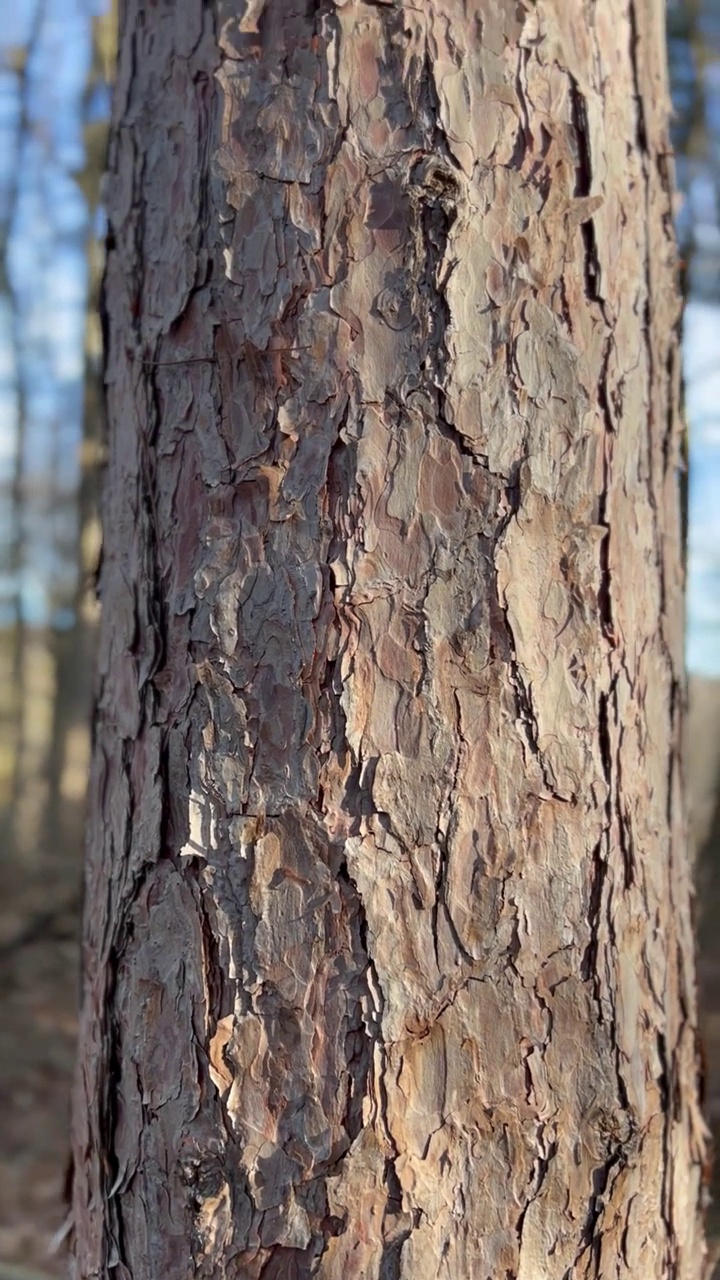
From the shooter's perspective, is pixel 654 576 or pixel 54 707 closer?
pixel 654 576

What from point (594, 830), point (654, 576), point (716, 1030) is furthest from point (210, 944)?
point (716, 1030)

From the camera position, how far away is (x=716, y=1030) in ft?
9.14

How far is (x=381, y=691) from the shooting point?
714 millimetres

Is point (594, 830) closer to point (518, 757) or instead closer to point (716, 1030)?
point (518, 757)

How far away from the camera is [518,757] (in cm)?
73

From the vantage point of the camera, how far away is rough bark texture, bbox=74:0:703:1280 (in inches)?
27.5

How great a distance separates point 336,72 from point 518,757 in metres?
0.58

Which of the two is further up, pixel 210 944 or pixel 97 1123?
pixel 210 944

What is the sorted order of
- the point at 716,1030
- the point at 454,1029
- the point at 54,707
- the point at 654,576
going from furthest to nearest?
1. the point at 54,707
2. the point at 716,1030
3. the point at 654,576
4. the point at 454,1029

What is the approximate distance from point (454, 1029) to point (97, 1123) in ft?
1.11

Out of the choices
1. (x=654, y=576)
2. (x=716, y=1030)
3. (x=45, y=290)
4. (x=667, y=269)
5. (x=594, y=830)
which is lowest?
(x=716, y=1030)

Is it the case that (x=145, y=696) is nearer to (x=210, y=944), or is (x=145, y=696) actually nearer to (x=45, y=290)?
(x=210, y=944)

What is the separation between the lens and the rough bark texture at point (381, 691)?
2.29 ft

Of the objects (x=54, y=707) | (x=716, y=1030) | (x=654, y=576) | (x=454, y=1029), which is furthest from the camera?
(x=54, y=707)
